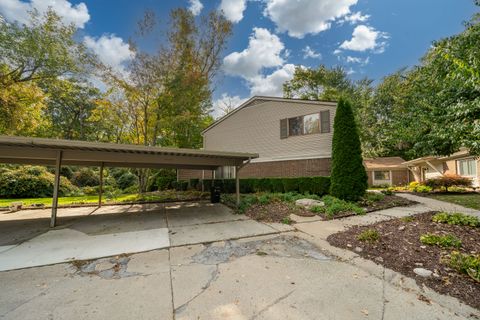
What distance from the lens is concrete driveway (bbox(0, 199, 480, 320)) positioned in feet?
7.66

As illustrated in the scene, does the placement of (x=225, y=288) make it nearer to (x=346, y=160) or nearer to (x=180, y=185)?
(x=346, y=160)

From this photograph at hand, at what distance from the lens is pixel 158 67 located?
523 inches

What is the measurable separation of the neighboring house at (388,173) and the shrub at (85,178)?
27.2 meters

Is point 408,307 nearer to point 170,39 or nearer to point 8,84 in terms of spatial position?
point 170,39

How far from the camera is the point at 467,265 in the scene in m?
3.10

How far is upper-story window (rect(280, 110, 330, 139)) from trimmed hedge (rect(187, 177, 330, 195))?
2.68 metres

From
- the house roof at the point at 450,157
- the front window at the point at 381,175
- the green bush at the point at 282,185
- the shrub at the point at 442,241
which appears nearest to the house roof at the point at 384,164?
the front window at the point at 381,175

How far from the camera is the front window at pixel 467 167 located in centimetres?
1367

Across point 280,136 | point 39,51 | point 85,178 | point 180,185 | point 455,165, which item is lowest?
point 180,185

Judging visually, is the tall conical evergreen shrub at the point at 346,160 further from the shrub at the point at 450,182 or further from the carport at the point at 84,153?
the shrub at the point at 450,182

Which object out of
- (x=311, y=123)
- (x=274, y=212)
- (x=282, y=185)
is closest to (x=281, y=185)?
(x=282, y=185)

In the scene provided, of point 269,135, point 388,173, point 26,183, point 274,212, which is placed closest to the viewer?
point 274,212

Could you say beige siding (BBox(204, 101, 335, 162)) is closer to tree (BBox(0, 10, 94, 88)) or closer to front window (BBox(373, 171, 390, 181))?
tree (BBox(0, 10, 94, 88))

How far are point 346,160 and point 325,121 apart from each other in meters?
2.92
